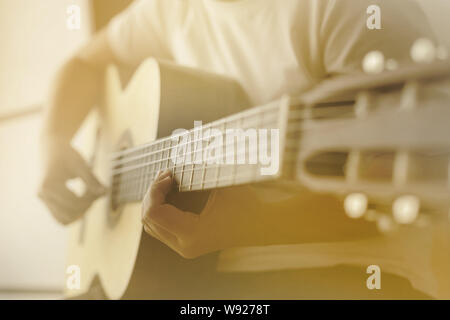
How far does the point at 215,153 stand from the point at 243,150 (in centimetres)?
5

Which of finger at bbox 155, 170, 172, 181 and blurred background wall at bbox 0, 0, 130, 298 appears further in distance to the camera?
blurred background wall at bbox 0, 0, 130, 298

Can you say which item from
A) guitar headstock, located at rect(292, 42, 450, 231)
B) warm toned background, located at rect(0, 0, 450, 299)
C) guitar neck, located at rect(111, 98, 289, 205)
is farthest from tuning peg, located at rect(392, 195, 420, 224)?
warm toned background, located at rect(0, 0, 450, 299)

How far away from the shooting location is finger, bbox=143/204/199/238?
539mm

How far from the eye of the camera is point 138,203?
0.62 metres

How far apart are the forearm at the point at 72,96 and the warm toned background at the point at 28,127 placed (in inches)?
1.1

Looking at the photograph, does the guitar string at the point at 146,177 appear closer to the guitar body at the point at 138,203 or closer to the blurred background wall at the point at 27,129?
the guitar body at the point at 138,203

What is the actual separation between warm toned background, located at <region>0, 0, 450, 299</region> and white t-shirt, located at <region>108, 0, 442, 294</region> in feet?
0.66

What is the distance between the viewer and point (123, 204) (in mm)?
664

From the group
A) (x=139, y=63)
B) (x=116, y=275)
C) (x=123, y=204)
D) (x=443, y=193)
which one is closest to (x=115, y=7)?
(x=139, y=63)

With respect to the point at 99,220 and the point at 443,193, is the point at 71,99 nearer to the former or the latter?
the point at 99,220

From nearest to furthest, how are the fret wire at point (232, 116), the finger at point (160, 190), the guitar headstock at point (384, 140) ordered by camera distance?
1. the guitar headstock at point (384, 140)
2. the fret wire at point (232, 116)
3. the finger at point (160, 190)

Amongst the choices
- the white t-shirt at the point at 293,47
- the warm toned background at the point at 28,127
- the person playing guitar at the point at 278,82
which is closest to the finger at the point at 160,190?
the person playing guitar at the point at 278,82

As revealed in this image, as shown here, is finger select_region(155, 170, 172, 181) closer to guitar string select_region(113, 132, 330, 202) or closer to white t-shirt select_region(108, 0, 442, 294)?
guitar string select_region(113, 132, 330, 202)

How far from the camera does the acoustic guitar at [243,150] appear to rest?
301mm
